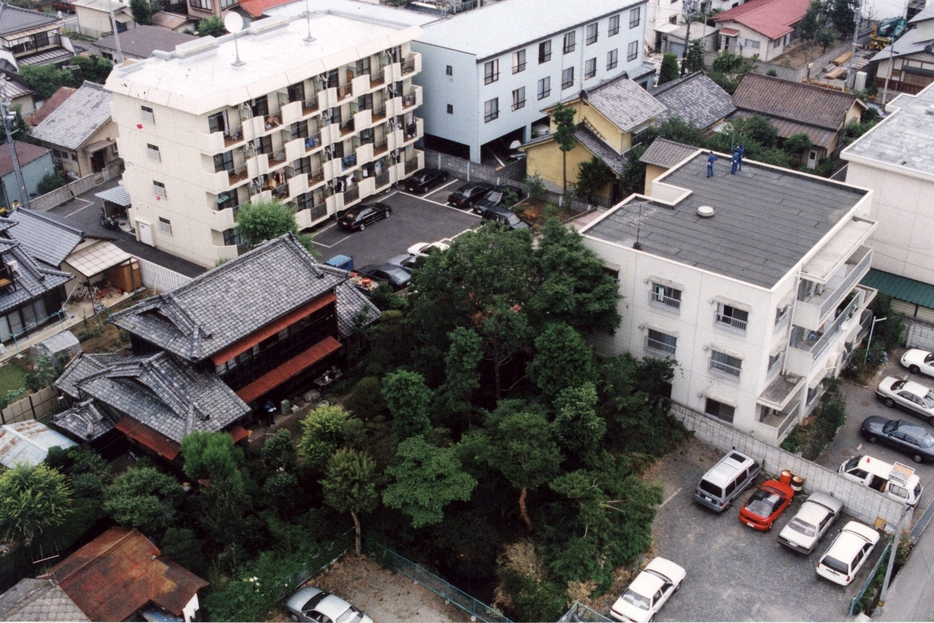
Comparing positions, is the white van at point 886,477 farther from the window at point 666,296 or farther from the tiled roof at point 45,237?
the tiled roof at point 45,237

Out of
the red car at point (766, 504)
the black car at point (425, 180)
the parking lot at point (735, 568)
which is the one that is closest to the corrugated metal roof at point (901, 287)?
the parking lot at point (735, 568)

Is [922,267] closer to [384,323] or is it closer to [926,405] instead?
[926,405]

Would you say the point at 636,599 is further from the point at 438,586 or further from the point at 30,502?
the point at 30,502

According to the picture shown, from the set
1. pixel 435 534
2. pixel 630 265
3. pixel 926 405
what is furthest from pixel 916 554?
pixel 435 534

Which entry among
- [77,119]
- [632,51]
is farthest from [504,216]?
[77,119]

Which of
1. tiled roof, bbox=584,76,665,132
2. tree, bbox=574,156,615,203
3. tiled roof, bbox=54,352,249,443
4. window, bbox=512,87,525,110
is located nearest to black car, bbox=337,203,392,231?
tree, bbox=574,156,615,203
